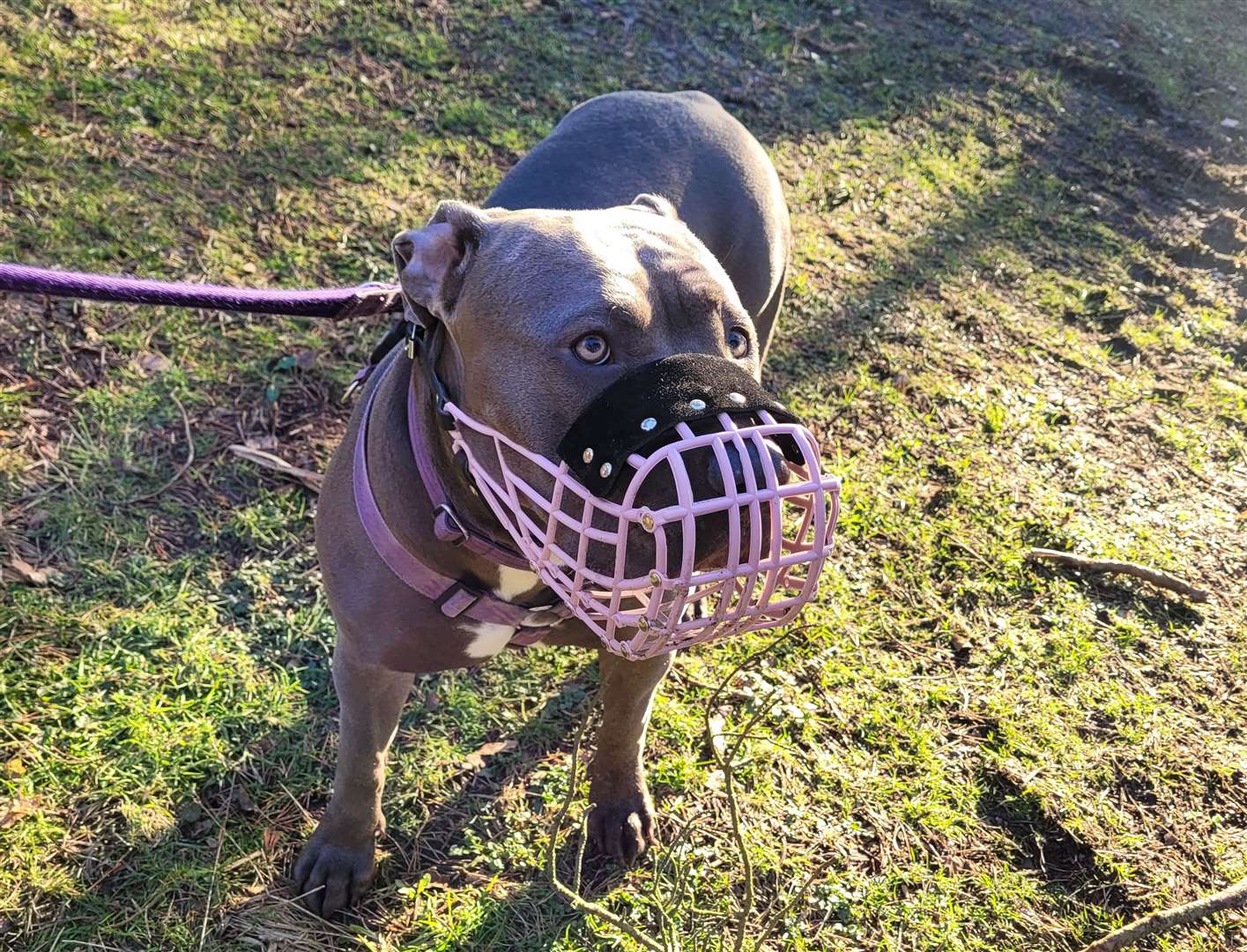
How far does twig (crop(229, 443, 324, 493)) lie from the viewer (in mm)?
3709

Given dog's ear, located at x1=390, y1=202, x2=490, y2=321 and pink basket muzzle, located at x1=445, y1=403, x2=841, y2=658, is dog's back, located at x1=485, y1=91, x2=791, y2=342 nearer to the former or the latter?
dog's ear, located at x1=390, y1=202, x2=490, y2=321

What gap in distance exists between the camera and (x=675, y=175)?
347 cm

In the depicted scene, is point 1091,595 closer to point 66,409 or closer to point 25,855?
point 25,855

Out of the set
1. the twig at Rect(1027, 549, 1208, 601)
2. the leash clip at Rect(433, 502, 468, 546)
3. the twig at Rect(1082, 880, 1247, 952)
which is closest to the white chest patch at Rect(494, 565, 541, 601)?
the leash clip at Rect(433, 502, 468, 546)

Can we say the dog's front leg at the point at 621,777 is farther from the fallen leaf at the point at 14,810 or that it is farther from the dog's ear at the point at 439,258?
the fallen leaf at the point at 14,810

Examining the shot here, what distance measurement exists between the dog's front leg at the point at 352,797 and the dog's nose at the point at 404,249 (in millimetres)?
1005

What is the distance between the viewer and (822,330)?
5.25m

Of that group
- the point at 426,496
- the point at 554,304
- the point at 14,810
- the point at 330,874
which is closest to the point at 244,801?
the point at 330,874

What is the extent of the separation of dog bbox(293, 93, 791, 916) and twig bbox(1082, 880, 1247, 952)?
141cm

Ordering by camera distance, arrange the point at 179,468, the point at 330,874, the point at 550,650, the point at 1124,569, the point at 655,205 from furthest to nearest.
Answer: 1. the point at 1124,569
2. the point at 179,468
3. the point at 550,650
4. the point at 655,205
5. the point at 330,874

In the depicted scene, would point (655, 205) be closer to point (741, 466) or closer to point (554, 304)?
point (554, 304)

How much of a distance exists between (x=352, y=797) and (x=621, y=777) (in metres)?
0.81

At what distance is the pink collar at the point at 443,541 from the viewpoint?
7.31ft

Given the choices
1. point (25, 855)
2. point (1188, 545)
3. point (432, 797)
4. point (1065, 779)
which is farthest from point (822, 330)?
point (25, 855)
